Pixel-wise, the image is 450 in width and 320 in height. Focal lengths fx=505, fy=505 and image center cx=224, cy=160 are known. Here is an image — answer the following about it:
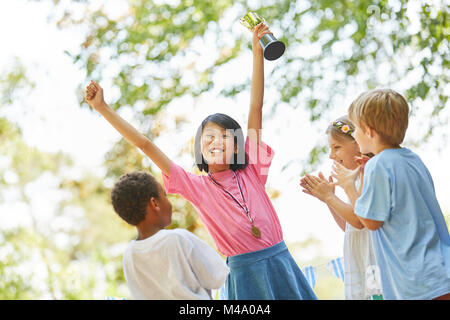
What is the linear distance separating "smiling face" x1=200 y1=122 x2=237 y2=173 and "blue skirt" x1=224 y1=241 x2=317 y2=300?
40 centimetres

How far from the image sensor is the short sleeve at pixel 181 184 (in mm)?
1958

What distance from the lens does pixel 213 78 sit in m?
4.16

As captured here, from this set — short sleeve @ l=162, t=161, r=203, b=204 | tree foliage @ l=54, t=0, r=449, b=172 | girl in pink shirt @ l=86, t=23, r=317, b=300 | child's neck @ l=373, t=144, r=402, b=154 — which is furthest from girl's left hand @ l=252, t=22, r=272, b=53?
tree foliage @ l=54, t=0, r=449, b=172

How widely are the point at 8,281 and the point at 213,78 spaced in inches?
131

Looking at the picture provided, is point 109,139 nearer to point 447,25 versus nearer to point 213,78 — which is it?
point 213,78

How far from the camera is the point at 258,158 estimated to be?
2145mm

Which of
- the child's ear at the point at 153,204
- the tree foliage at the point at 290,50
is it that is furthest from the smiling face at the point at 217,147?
the tree foliage at the point at 290,50

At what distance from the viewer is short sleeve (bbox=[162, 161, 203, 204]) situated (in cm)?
196

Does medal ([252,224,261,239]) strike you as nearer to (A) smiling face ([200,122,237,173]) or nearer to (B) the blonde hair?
(A) smiling face ([200,122,237,173])

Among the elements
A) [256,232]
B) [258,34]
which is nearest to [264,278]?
[256,232]

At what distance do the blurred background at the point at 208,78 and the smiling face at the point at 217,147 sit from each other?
0.92 metres

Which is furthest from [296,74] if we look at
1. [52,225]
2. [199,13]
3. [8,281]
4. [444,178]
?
[52,225]

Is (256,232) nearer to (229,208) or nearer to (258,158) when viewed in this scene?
(229,208)

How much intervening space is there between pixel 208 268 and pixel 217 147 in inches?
23.6
